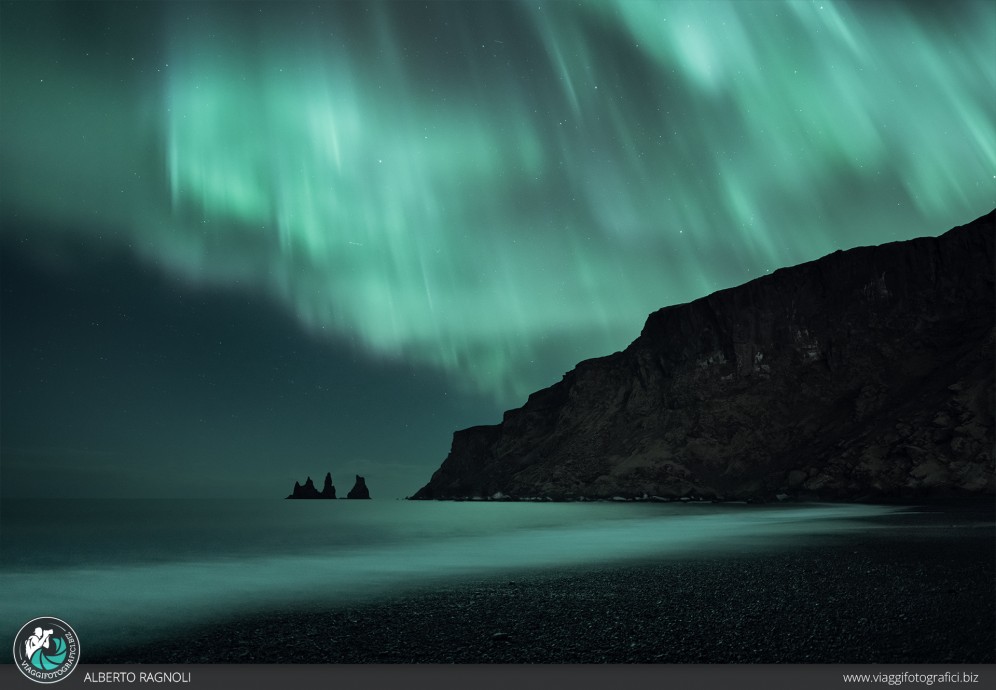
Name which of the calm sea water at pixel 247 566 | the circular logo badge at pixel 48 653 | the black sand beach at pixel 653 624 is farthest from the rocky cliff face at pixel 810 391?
the circular logo badge at pixel 48 653

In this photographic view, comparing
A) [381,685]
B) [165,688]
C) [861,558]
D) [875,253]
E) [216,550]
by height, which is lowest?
[861,558]

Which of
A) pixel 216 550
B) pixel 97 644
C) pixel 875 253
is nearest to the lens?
pixel 97 644

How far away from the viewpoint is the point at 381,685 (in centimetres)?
1103

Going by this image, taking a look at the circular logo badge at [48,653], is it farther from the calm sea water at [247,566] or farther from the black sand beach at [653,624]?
the calm sea water at [247,566]

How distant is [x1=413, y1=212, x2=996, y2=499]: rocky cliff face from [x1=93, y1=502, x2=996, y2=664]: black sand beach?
80803 mm

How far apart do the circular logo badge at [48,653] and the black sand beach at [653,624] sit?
151cm

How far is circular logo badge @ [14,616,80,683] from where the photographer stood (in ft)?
37.0

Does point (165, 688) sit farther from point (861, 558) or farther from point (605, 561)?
point (861, 558)

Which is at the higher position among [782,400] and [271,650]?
[782,400]

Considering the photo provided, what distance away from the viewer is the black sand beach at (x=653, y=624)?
11.7 metres

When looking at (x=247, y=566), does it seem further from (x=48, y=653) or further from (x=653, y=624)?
(x=653, y=624)

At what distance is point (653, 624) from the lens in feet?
44.0

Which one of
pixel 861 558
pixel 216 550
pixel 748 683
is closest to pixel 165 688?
pixel 748 683

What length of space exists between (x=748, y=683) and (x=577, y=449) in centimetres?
16381
